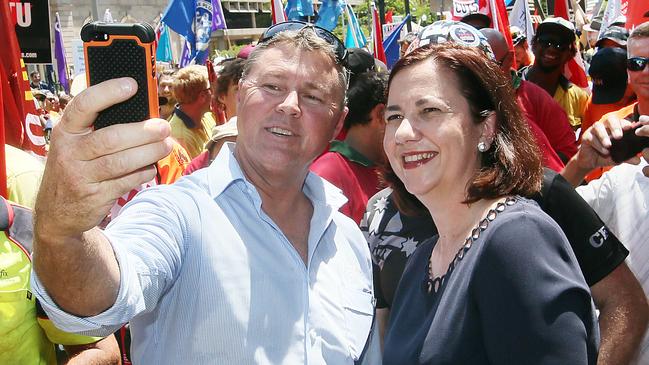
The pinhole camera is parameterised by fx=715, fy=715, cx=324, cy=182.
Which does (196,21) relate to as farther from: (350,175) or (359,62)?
(350,175)

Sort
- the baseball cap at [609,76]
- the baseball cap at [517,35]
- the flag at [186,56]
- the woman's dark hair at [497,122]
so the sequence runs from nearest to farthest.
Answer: the woman's dark hair at [497,122], the baseball cap at [609,76], the baseball cap at [517,35], the flag at [186,56]

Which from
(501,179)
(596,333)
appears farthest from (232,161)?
(596,333)

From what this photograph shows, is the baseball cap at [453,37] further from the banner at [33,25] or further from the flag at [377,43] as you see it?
the flag at [377,43]

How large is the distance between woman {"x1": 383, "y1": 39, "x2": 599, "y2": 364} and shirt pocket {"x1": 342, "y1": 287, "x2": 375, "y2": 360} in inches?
3.5

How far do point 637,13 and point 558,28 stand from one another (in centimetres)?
218

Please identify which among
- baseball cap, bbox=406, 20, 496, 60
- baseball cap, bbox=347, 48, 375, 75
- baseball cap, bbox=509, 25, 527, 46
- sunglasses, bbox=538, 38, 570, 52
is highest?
baseball cap, bbox=406, 20, 496, 60

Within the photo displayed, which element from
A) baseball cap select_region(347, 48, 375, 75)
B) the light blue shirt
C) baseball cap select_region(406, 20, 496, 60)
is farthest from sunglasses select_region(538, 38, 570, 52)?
the light blue shirt

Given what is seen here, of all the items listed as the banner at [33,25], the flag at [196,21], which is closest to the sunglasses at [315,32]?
the banner at [33,25]

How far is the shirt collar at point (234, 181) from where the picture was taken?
220 centimetres

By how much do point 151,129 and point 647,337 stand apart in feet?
7.25

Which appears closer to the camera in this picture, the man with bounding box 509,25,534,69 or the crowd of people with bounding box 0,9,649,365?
the crowd of people with bounding box 0,9,649,365

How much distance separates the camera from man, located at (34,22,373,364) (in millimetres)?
1312

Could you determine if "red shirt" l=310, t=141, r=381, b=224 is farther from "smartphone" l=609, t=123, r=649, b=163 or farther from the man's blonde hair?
the man's blonde hair

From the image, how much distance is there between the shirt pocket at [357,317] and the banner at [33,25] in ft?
9.57
